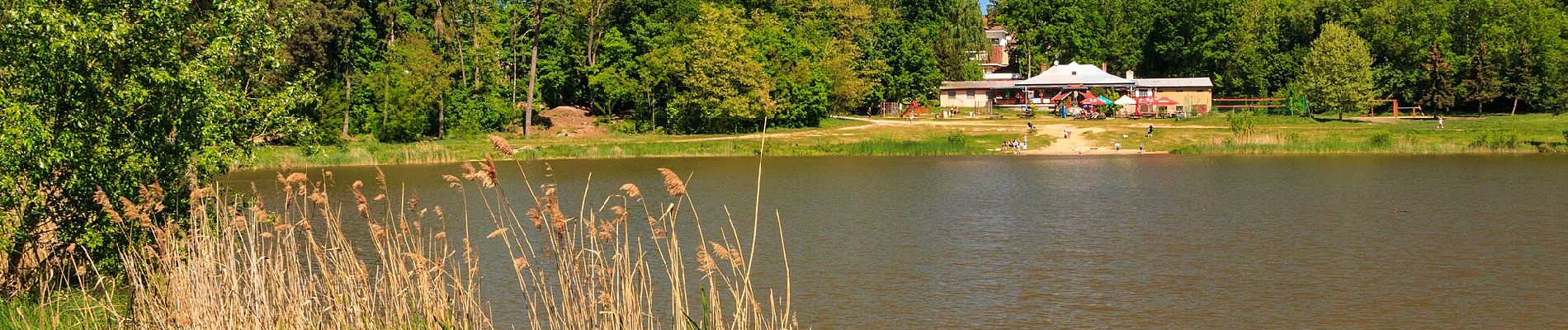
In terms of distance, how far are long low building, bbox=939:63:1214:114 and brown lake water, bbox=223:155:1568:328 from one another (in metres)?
41.6

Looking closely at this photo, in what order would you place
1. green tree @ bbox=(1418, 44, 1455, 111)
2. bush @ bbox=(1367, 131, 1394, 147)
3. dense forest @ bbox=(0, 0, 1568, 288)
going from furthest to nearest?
1. green tree @ bbox=(1418, 44, 1455, 111)
2. bush @ bbox=(1367, 131, 1394, 147)
3. dense forest @ bbox=(0, 0, 1568, 288)

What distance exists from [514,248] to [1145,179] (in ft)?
82.9

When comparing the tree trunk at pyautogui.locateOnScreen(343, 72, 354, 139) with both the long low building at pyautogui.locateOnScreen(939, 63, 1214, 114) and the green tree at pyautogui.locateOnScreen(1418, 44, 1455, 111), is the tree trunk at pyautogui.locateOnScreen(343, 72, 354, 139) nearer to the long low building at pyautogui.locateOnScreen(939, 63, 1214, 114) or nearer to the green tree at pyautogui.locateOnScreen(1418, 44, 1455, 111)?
the long low building at pyautogui.locateOnScreen(939, 63, 1214, 114)

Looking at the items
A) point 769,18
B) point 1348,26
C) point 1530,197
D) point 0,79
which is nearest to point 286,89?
point 0,79

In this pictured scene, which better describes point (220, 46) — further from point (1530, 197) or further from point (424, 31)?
point (424, 31)

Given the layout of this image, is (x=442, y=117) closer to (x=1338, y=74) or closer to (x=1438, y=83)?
(x=1338, y=74)

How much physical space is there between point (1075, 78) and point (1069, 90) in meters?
2.20

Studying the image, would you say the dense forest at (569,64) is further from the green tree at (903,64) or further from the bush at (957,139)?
the bush at (957,139)

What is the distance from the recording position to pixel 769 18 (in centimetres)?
7962

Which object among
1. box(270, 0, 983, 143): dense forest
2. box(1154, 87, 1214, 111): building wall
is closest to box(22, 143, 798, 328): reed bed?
box(270, 0, 983, 143): dense forest

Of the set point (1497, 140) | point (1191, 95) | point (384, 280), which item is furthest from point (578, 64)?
point (384, 280)

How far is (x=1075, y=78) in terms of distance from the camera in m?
96.9

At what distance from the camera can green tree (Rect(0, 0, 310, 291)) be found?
52.4 feet

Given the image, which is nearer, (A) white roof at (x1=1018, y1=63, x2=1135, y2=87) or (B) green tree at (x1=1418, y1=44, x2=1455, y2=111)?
(B) green tree at (x1=1418, y1=44, x2=1455, y2=111)
